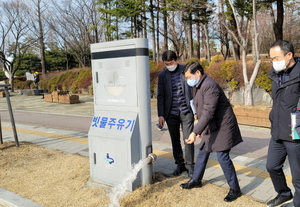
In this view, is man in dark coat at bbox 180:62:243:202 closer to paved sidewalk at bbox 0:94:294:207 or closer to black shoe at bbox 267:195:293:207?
black shoe at bbox 267:195:293:207

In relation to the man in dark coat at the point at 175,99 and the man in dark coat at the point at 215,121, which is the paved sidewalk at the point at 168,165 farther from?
the man in dark coat at the point at 175,99

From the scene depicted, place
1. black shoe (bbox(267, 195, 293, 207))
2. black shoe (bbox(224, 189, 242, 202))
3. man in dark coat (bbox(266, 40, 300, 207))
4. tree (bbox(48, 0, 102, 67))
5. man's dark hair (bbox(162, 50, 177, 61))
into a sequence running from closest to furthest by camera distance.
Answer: man in dark coat (bbox(266, 40, 300, 207)) → black shoe (bbox(267, 195, 293, 207)) → black shoe (bbox(224, 189, 242, 202)) → man's dark hair (bbox(162, 50, 177, 61)) → tree (bbox(48, 0, 102, 67))

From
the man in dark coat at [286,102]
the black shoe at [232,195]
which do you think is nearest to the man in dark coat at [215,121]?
the black shoe at [232,195]

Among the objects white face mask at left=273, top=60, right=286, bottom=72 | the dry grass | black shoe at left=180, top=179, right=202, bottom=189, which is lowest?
the dry grass

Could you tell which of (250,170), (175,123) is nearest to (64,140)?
(175,123)

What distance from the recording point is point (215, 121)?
3.09 meters

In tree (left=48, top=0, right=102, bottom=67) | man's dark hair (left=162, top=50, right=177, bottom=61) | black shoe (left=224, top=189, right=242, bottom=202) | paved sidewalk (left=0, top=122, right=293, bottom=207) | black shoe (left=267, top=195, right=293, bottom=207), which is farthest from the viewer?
tree (left=48, top=0, right=102, bottom=67)

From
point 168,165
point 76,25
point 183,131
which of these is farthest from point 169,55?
point 76,25

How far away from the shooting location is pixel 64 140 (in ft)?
21.3

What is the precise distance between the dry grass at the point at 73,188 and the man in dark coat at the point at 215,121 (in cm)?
34

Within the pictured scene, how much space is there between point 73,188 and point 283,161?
2.63 m

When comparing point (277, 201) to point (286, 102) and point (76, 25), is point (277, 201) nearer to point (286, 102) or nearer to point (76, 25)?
point (286, 102)

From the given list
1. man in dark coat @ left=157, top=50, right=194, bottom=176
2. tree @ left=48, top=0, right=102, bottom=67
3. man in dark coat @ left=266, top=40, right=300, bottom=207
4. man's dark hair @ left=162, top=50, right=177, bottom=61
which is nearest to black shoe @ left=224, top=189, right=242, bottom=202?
man in dark coat @ left=266, top=40, right=300, bottom=207

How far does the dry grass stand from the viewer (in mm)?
3152
